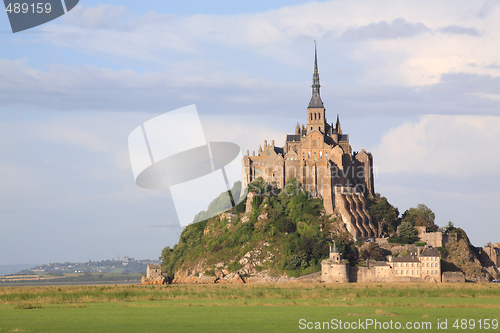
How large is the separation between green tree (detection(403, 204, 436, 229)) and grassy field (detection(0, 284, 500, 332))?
48.8 metres

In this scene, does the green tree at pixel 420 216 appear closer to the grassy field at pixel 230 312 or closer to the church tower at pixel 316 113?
the church tower at pixel 316 113

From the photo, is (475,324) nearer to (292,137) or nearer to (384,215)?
(384,215)

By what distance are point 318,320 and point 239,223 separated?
73.3m

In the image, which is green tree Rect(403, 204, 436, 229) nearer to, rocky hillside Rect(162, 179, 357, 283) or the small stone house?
rocky hillside Rect(162, 179, 357, 283)

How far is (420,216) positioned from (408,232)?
7.00 meters

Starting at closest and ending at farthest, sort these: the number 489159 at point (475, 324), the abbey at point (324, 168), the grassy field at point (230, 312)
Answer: the number 489159 at point (475, 324) → the grassy field at point (230, 312) → the abbey at point (324, 168)

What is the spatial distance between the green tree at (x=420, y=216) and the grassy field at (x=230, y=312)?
1922 inches

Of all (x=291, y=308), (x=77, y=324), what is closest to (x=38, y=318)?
(x=77, y=324)

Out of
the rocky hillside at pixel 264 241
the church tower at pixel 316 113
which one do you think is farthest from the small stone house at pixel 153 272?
the church tower at pixel 316 113

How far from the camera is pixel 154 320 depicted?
1558 inches

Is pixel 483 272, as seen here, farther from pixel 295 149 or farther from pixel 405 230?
pixel 295 149

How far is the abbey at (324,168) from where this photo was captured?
4269 inches

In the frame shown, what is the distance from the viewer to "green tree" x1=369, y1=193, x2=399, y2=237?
11162 centimetres

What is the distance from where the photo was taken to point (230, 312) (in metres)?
44.2
